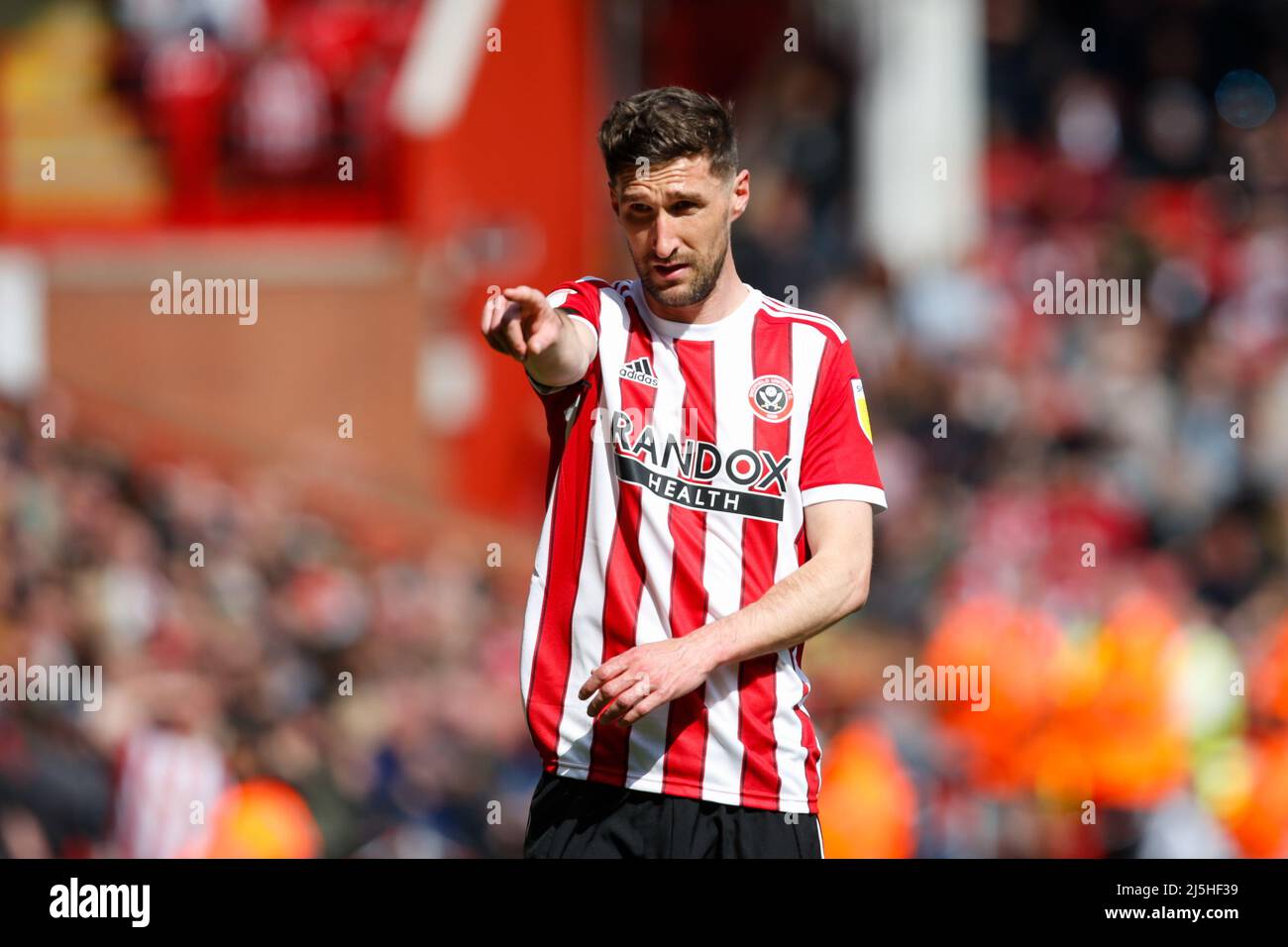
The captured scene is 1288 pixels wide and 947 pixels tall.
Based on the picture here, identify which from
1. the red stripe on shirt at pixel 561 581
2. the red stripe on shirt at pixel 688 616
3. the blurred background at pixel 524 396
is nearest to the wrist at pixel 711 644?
the red stripe on shirt at pixel 688 616

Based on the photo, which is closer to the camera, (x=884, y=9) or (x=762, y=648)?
(x=762, y=648)

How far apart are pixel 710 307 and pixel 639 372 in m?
0.20

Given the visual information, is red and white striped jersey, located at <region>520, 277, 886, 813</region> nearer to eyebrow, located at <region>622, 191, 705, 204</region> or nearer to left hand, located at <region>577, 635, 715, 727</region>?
left hand, located at <region>577, 635, 715, 727</region>

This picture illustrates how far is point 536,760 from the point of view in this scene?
28.9 ft

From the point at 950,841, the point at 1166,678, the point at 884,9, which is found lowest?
the point at 950,841

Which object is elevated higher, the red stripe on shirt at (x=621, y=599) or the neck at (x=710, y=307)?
the neck at (x=710, y=307)

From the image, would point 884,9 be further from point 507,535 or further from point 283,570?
point 283,570

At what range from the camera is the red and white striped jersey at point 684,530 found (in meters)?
3.56

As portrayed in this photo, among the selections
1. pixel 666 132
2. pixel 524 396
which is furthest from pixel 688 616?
pixel 524 396

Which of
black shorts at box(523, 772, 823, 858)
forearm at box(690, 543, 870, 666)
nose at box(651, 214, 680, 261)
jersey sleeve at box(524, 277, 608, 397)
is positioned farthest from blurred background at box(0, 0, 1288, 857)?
nose at box(651, 214, 680, 261)

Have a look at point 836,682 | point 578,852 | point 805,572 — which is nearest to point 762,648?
point 805,572

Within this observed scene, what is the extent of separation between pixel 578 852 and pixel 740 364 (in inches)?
40.2

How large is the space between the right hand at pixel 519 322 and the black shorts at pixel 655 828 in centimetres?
89

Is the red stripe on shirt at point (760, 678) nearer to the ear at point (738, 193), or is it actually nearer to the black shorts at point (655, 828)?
the black shorts at point (655, 828)
